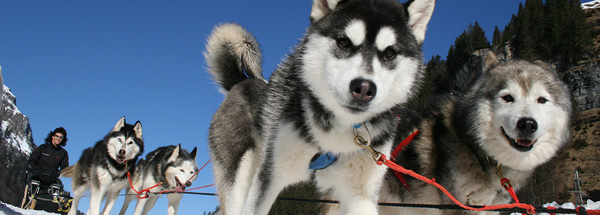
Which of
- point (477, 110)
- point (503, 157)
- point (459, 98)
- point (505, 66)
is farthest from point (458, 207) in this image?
point (505, 66)

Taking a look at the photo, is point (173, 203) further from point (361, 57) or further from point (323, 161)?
point (361, 57)

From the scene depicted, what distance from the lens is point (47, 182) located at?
9.93m

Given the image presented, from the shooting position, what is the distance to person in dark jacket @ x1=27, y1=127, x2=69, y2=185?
9711mm

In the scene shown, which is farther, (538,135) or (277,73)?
(277,73)

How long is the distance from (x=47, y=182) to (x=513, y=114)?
33.4 ft

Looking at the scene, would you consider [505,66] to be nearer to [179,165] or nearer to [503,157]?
[503,157]

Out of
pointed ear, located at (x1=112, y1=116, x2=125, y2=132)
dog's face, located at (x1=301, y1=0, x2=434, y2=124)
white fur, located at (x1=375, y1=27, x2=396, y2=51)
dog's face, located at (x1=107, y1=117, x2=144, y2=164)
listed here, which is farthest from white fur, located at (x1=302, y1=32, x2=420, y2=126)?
pointed ear, located at (x1=112, y1=116, x2=125, y2=132)

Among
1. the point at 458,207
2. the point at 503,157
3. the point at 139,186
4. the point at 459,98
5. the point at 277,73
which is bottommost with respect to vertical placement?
the point at 458,207

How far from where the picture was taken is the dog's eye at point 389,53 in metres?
2.55

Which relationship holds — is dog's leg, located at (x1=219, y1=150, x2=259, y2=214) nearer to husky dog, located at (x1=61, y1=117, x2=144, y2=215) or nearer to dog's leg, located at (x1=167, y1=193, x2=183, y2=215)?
husky dog, located at (x1=61, y1=117, x2=144, y2=215)

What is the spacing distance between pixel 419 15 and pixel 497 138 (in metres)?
1.13

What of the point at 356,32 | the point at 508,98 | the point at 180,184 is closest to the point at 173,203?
the point at 180,184

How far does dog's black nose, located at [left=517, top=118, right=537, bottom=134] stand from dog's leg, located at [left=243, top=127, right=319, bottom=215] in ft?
4.89

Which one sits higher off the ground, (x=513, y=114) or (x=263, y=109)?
(x=263, y=109)
